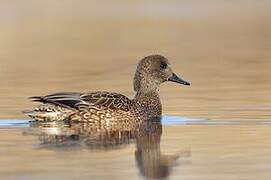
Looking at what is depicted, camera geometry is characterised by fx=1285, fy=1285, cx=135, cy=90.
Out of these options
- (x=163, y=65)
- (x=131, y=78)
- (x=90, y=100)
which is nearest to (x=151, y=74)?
(x=163, y=65)

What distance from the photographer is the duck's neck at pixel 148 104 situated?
47.9ft

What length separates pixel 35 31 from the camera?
1300 inches

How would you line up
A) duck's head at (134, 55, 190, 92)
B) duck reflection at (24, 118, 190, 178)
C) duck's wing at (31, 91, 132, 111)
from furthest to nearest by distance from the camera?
duck's head at (134, 55, 190, 92)
duck's wing at (31, 91, 132, 111)
duck reflection at (24, 118, 190, 178)

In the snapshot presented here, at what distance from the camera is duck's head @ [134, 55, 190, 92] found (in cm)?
1510

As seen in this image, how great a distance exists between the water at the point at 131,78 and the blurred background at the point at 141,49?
0.08 feet

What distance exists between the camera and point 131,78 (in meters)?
20.5

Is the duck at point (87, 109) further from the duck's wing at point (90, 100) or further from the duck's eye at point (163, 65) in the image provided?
the duck's eye at point (163, 65)

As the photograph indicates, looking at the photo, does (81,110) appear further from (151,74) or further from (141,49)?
(141,49)

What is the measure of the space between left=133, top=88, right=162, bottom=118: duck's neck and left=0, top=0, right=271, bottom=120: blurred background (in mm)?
291

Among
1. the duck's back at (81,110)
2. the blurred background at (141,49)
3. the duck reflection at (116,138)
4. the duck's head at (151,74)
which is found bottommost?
the duck reflection at (116,138)

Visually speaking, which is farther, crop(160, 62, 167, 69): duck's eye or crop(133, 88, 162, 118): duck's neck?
crop(160, 62, 167, 69): duck's eye

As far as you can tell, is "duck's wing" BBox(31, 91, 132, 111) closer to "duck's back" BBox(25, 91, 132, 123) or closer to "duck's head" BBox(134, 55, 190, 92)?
"duck's back" BBox(25, 91, 132, 123)

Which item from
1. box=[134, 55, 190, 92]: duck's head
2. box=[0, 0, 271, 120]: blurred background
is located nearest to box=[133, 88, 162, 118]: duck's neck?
box=[134, 55, 190, 92]: duck's head

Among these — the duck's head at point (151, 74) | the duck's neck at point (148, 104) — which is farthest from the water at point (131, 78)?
the duck's head at point (151, 74)
